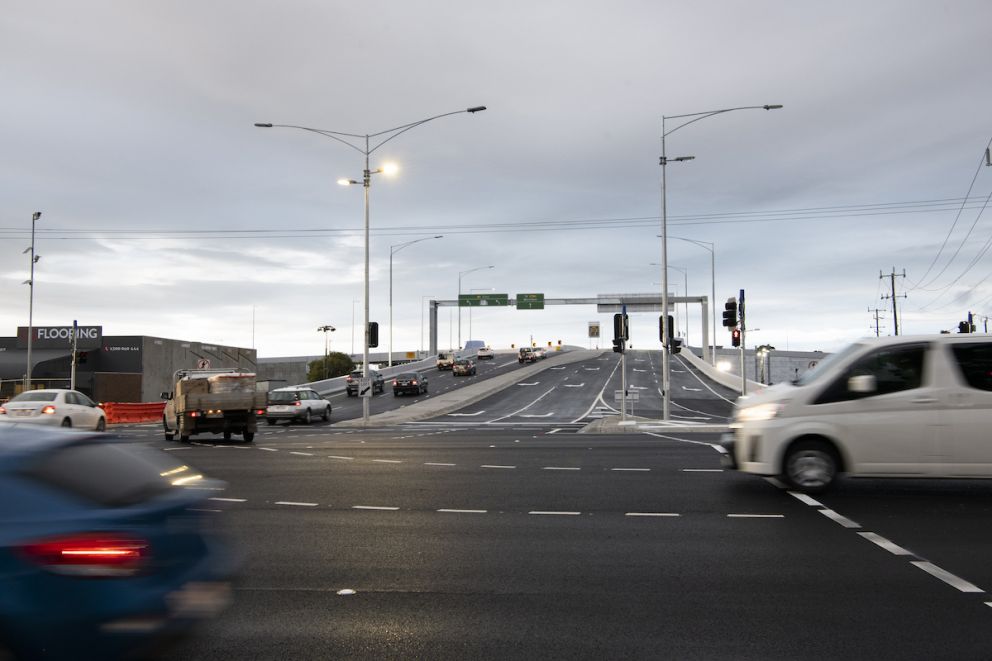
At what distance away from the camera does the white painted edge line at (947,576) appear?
6270 millimetres

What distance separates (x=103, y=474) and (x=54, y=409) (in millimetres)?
21724

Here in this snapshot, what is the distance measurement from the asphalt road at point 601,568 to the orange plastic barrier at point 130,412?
93.5ft

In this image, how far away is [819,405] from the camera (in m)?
10.2

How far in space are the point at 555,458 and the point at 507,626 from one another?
10.4m

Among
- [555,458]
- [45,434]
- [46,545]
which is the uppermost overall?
[45,434]

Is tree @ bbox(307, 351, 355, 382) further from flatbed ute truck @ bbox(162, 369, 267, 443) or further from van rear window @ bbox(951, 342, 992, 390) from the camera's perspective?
van rear window @ bbox(951, 342, 992, 390)

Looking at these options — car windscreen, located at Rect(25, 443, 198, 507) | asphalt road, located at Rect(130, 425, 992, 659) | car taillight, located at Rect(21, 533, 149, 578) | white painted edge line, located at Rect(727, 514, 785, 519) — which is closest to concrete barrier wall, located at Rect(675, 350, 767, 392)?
asphalt road, located at Rect(130, 425, 992, 659)

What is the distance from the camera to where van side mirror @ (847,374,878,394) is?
10055 mm

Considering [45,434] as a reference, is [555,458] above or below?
below

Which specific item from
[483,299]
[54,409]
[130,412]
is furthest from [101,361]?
[54,409]

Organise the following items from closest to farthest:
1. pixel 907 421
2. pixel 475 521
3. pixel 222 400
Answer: pixel 475 521 → pixel 907 421 → pixel 222 400

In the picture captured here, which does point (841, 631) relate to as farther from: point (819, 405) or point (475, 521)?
point (819, 405)

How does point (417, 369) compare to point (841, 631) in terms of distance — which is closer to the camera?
point (841, 631)

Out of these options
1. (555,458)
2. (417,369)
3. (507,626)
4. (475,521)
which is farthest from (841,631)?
(417,369)
